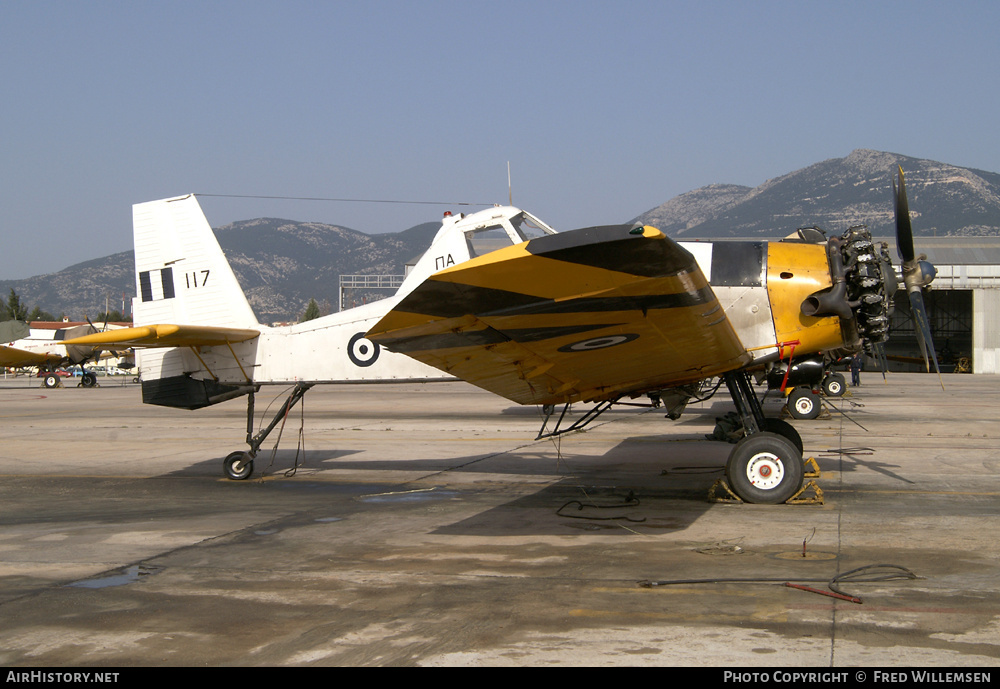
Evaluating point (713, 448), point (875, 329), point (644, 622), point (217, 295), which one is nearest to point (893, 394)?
point (713, 448)

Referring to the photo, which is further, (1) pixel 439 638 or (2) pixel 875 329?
(2) pixel 875 329

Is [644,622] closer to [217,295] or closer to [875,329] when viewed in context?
[875,329]

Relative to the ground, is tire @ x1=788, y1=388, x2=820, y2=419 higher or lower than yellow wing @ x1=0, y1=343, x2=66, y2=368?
lower

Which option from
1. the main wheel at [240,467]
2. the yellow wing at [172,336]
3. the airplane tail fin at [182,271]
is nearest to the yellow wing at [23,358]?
the airplane tail fin at [182,271]

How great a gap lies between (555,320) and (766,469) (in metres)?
3.62

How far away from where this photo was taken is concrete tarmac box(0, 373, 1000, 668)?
452 centimetres

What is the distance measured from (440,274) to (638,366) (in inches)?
130

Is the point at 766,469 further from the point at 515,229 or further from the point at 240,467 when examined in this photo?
the point at 240,467

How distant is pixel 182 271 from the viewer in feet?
39.3

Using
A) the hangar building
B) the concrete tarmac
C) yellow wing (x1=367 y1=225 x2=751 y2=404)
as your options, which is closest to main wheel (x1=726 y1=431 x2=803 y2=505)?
the concrete tarmac

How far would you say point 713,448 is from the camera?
46.9 feet

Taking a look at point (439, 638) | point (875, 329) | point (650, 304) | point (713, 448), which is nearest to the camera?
point (439, 638)

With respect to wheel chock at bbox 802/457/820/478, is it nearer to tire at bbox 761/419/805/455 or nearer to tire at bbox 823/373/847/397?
tire at bbox 761/419/805/455

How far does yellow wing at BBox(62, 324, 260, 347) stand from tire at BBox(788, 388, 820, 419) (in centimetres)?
1420
